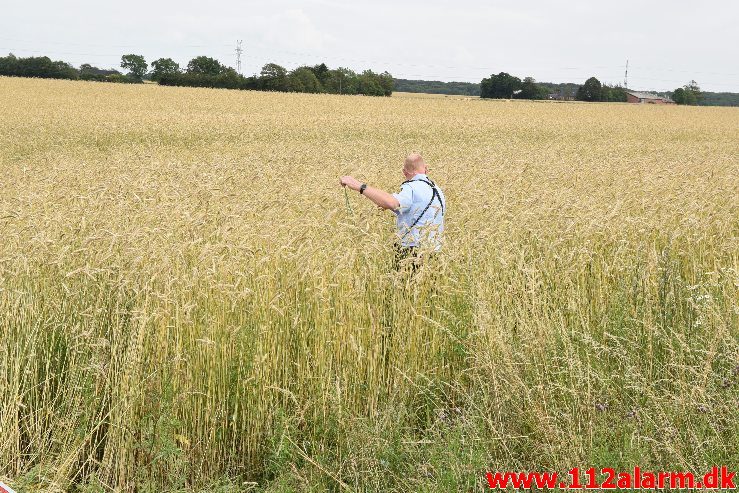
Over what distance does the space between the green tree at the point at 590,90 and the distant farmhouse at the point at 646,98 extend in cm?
1033

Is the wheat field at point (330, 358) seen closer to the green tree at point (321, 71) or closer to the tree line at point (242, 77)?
the tree line at point (242, 77)

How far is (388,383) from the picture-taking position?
13.5 ft

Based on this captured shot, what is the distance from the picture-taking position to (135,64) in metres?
110

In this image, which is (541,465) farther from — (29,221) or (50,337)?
(29,221)

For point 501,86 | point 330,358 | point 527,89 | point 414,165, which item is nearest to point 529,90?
point 527,89

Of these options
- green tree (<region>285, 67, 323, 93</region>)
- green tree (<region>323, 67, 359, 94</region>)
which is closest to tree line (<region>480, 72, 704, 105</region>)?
green tree (<region>323, 67, 359, 94</region>)

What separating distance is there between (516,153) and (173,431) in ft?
38.6

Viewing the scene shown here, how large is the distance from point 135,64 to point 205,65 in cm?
3601

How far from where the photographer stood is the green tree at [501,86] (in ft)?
274

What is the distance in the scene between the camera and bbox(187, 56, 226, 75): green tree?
257ft

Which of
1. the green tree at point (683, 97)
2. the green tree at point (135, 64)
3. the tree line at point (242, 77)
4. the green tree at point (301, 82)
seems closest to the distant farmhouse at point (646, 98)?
the green tree at point (683, 97)

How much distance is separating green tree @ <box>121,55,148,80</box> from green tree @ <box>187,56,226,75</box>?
108 feet

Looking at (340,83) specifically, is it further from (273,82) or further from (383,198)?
(383,198)

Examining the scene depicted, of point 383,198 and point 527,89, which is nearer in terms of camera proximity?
point 383,198
